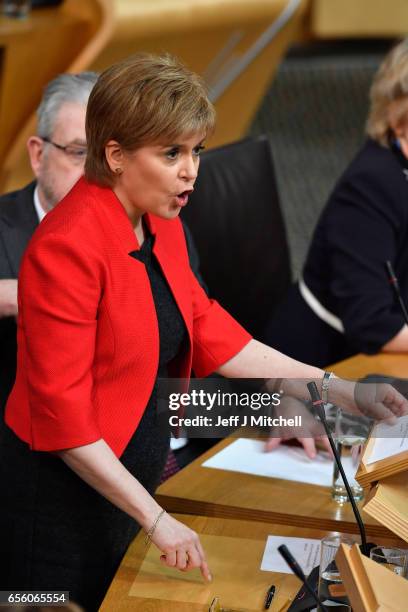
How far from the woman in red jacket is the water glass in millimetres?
225

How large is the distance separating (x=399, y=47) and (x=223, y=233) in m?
0.69

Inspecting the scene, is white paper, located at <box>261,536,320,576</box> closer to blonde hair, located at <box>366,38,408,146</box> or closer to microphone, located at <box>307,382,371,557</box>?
microphone, located at <box>307,382,371,557</box>

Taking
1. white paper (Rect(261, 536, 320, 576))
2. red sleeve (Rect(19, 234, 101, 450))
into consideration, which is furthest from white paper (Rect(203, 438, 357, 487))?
red sleeve (Rect(19, 234, 101, 450))

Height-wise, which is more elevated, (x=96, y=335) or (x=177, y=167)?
(x=177, y=167)

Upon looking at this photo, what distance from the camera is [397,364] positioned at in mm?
2541

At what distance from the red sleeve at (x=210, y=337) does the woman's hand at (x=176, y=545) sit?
38 cm

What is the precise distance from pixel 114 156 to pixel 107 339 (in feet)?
0.89

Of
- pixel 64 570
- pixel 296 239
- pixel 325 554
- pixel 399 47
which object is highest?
pixel 399 47

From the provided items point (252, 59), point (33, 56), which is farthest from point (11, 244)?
point (252, 59)

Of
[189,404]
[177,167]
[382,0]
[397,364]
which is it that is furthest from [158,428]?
[382,0]

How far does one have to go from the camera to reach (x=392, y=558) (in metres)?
1.46

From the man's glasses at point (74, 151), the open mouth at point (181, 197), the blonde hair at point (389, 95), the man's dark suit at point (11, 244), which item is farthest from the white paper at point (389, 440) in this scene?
the blonde hair at point (389, 95)

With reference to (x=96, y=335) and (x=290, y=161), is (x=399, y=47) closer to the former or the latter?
(x=96, y=335)

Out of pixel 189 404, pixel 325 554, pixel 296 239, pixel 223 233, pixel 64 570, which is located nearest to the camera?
pixel 325 554
